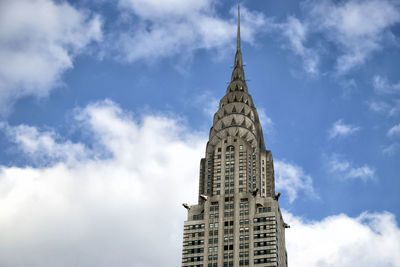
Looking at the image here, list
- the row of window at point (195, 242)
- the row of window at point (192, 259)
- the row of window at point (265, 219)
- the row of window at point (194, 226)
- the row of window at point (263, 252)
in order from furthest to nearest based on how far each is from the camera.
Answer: the row of window at point (194, 226) < the row of window at point (195, 242) < the row of window at point (265, 219) < the row of window at point (192, 259) < the row of window at point (263, 252)

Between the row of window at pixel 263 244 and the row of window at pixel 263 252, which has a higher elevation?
the row of window at pixel 263 244

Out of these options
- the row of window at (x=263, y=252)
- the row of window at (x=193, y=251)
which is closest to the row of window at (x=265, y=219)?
the row of window at (x=263, y=252)

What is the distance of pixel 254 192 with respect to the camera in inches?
7835

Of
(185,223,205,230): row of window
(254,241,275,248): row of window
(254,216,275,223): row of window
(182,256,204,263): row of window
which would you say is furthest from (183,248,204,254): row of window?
(254,216,275,223): row of window

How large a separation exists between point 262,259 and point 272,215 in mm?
15540

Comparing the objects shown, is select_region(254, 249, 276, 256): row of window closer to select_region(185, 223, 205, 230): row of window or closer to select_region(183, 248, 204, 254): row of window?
select_region(183, 248, 204, 254): row of window

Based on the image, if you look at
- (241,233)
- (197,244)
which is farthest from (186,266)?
(241,233)

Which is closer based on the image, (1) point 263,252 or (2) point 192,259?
(1) point 263,252

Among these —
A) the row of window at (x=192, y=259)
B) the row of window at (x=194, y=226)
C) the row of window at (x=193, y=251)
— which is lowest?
the row of window at (x=192, y=259)

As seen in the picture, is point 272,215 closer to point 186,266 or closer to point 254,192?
point 254,192

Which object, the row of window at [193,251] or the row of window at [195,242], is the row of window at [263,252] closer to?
the row of window at [193,251]

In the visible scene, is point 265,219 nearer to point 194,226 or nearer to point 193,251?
point 194,226

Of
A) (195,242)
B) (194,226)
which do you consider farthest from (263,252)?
(194,226)

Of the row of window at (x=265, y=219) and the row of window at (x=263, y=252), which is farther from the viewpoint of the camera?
the row of window at (x=265, y=219)
